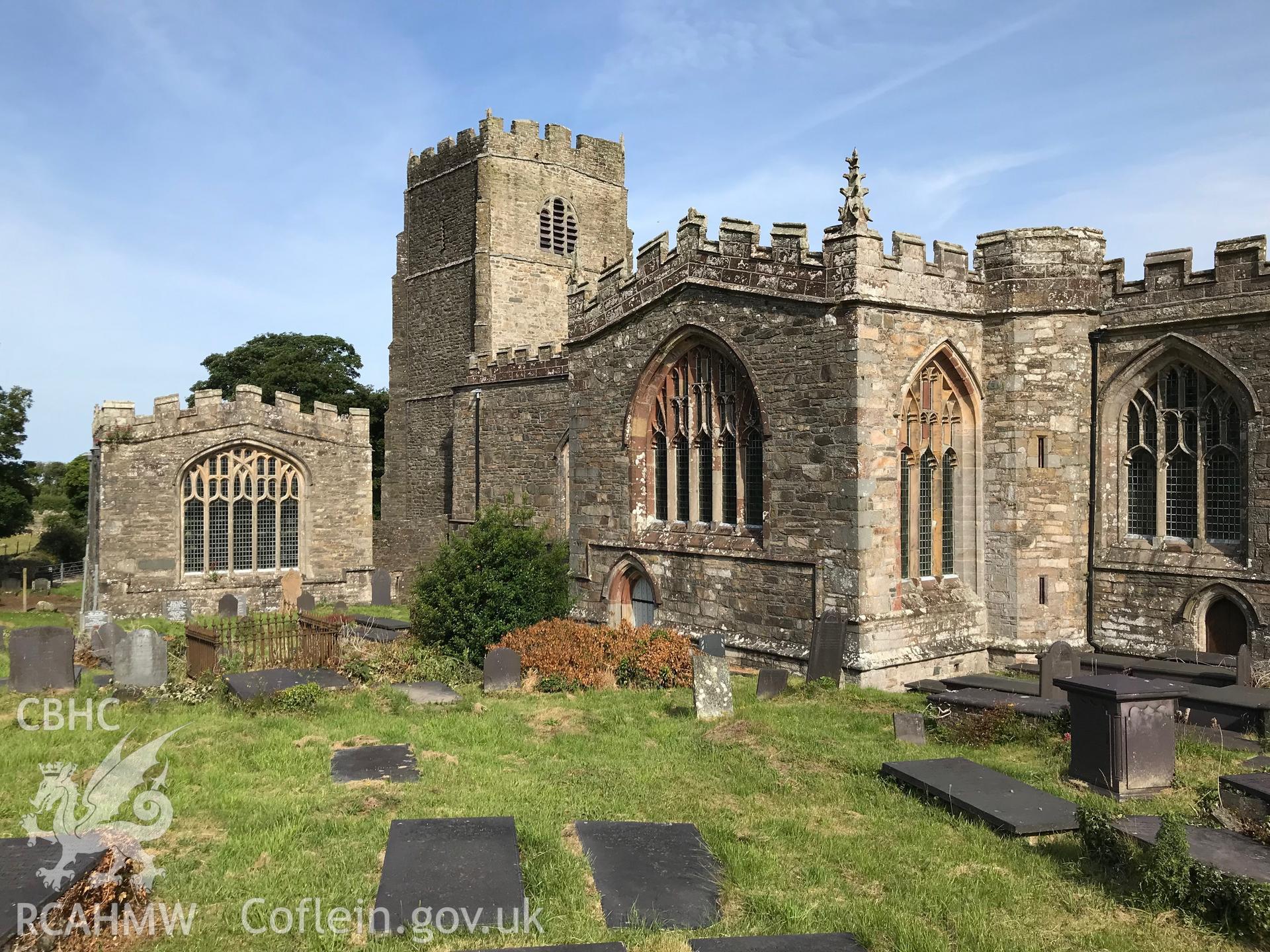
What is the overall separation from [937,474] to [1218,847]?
9.54 metres

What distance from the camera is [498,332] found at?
33562mm

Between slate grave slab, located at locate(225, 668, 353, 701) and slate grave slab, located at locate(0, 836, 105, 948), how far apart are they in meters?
6.15

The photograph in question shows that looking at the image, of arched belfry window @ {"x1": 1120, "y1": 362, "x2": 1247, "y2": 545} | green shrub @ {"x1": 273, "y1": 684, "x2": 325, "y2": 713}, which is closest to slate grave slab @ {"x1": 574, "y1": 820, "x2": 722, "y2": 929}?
green shrub @ {"x1": 273, "y1": 684, "x2": 325, "y2": 713}

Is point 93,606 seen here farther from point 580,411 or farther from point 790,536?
point 790,536

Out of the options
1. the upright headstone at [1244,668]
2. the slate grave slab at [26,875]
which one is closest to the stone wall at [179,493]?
the slate grave slab at [26,875]

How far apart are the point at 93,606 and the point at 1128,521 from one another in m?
24.4

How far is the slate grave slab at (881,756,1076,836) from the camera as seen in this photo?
7066 mm

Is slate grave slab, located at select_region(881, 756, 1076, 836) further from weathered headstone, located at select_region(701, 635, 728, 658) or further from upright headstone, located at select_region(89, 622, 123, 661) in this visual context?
upright headstone, located at select_region(89, 622, 123, 661)

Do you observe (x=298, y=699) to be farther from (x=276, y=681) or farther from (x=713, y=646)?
(x=713, y=646)

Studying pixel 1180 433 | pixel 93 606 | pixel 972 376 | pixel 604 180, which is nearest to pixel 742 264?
pixel 972 376

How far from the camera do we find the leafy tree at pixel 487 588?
1623 centimetres

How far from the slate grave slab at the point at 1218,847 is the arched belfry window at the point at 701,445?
9304mm

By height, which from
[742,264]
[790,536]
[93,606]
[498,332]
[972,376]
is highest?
[498,332]

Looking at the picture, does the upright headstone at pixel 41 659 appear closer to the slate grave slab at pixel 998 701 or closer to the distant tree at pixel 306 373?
the slate grave slab at pixel 998 701
